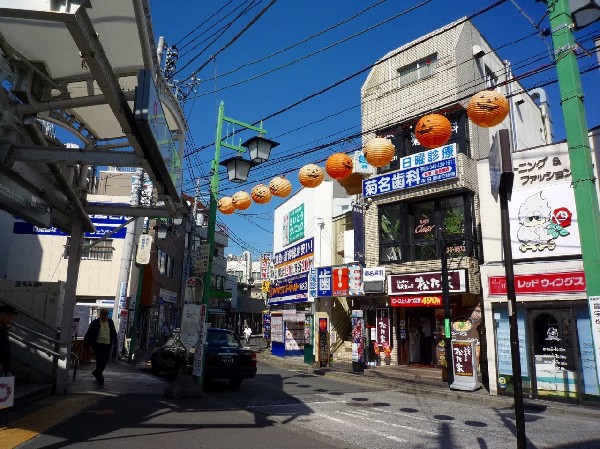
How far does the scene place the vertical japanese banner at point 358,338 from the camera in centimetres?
1825

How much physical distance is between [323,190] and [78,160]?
17811 millimetres

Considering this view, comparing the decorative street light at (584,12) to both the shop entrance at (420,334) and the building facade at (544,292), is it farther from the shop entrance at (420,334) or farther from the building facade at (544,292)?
the shop entrance at (420,334)

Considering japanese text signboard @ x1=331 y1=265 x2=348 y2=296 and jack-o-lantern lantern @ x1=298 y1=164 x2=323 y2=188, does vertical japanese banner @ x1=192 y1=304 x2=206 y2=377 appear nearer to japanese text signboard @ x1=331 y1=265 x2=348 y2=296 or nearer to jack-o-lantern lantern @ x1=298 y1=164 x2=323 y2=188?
jack-o-lantern lantern @ x1=298 y1=164 x2=323 y2=188

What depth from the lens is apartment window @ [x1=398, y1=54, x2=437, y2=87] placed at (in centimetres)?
1953

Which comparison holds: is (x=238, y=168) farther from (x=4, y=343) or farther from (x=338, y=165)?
(x=4, y=343)

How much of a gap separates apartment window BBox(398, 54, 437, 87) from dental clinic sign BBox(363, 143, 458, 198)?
3789 millimetres

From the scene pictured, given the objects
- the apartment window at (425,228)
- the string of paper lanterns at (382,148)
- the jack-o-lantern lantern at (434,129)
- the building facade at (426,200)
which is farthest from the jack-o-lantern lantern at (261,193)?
the apartment window at (425,228)

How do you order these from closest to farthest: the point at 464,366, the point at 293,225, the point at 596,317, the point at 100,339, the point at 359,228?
the point at 596,317 → the point at 100,339 → the point at 464,366 → the point at 359,228 → the point at 293,225

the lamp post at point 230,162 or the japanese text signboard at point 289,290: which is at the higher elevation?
the lamp post at point 230,162

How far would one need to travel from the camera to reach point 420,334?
19.3 meters

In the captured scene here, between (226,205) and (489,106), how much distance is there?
24.1ft

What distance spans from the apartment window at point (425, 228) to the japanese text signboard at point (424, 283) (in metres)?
0.97

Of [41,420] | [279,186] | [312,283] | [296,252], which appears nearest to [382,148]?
[279,186]

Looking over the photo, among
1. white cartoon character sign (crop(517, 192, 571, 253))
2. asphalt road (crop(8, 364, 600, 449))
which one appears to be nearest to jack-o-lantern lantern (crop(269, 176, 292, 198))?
asphalt road (crop(8, 364, 600, 449))
